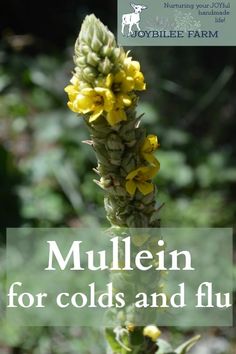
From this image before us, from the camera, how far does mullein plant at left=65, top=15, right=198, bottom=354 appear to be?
1006 mm

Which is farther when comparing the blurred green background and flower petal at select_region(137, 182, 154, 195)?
the blurred green background

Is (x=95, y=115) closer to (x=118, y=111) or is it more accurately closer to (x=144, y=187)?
(x=118, y=111)

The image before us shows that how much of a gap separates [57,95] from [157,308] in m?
2.22

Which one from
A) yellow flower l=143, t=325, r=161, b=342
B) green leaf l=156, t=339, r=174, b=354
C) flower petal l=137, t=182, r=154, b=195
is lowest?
green leaf l=156, t=339, r=174, b=354

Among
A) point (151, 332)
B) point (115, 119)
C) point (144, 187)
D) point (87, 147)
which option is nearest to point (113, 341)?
point (151, 332)

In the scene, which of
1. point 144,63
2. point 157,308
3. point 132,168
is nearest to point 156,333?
point 157,308

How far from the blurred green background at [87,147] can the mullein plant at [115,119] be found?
108 cm

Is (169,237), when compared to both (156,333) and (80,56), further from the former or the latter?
(80,56)

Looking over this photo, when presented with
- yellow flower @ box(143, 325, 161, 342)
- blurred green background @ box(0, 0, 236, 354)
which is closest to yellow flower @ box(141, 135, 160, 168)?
yellow flower @ box(143, 325, 161, 342)

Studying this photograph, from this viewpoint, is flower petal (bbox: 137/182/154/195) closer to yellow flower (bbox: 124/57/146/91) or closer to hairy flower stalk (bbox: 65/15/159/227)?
hairy flower stalk (bbox: 65/15/159/227)

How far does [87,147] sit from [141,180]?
2101 millimetres

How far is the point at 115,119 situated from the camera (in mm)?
1004

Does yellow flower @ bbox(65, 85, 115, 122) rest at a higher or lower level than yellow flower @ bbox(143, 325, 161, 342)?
higher

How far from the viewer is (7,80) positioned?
2680 mm
